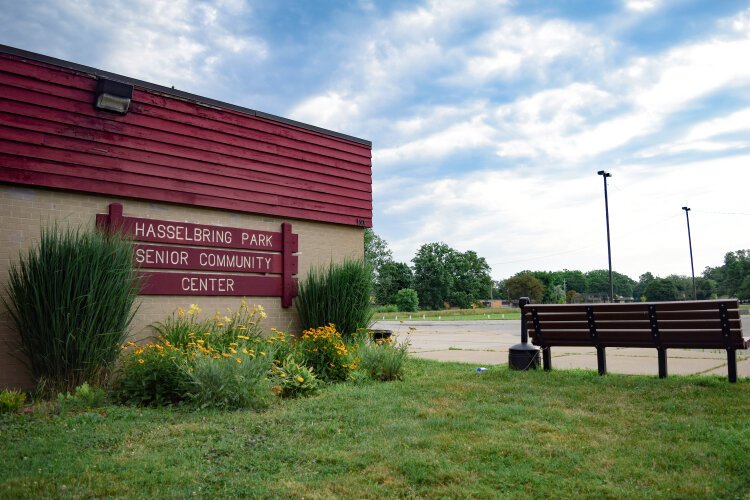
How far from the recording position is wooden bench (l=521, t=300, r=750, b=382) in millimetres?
7344

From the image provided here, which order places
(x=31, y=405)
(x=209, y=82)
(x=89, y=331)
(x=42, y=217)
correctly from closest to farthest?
1. (x=31, y=405)
2. (x=89, y=331)
3. (x=42, y=217)
4. (x=209, y=82)

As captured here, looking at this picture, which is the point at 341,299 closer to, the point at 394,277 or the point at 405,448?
the point at 405,448

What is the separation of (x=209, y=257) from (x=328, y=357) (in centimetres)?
268

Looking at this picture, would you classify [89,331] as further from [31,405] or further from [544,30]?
[544,30]

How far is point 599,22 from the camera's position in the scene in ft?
34.3

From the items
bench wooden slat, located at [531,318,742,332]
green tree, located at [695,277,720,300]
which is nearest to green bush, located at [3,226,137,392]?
bench wooden slat, located at [531,318,742,332]

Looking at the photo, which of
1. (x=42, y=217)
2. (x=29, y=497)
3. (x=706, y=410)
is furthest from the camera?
(x=42, y=217)

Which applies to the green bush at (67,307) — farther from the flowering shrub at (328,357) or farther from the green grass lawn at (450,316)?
the green grass lawn at (450,316)

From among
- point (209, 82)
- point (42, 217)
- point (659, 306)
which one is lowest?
point (659, 306)

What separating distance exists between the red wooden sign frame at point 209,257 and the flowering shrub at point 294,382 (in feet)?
7.84

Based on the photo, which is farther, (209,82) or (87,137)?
(209,82)

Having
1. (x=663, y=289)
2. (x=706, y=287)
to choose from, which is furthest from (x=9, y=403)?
(x=663, y=289)

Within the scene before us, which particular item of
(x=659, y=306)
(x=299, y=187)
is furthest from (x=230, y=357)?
(x=659, y=306)

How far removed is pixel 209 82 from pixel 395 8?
4.36 m
